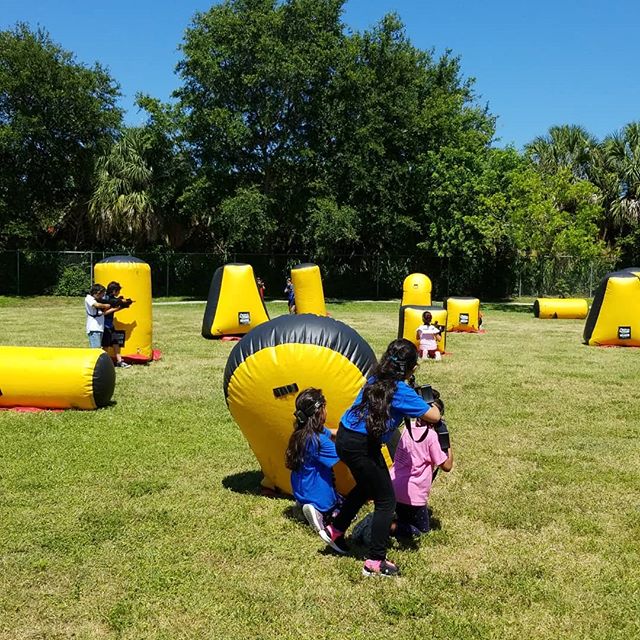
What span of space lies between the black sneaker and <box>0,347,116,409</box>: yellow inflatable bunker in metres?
5.36

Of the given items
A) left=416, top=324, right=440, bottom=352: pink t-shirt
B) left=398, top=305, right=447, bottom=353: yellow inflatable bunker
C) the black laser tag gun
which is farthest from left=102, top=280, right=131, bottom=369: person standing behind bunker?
the black laser tag gun

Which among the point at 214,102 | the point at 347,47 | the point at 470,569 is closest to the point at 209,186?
the point at 214,102

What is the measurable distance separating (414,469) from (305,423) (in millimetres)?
870

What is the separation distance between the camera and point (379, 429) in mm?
Result: 4523

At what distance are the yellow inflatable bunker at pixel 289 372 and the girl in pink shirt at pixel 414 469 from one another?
23.4 inches

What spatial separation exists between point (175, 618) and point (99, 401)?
5430mm

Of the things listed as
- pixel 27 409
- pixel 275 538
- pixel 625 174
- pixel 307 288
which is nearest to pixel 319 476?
pixel 275 538

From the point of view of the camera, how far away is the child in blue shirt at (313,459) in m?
5.05

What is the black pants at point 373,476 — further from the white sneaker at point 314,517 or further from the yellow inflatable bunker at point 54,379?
the yellow inflatable bunker at point 54,379

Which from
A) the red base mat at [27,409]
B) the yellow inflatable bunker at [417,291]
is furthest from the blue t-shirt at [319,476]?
the yellow inflatable bunker at [417,291]

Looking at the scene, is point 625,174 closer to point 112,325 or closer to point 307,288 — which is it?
point 307,288

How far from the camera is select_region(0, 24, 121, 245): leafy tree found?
2869 cm

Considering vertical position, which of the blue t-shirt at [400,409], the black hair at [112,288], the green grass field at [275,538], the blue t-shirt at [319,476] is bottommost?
the green grass field at [275,538]

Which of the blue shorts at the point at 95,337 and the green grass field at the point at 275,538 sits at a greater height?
the blue shorts at the point at 95,337
